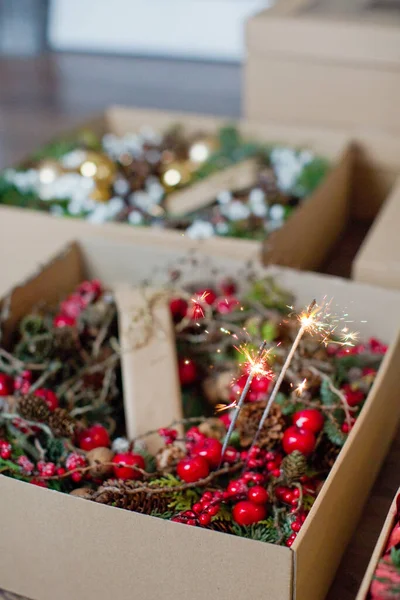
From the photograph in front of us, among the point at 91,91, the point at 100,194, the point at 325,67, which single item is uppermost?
the point at 325,67

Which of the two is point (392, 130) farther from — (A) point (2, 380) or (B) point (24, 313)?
(A) point (2, 380)

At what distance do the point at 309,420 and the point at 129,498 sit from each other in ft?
0.76

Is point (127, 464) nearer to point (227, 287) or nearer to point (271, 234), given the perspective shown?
point (227, 287)

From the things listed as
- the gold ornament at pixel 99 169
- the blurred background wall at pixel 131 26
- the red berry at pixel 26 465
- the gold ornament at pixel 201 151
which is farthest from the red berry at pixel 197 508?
the blurred background wall at pixel 131 26

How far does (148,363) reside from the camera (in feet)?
3.88

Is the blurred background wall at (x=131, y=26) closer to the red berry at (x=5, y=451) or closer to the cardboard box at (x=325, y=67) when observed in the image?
the cardboard box at (x=325, y=67)

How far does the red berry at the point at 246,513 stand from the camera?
91cm

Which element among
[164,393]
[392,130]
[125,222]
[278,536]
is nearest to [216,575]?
[278,536]

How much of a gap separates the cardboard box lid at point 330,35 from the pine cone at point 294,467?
1.17 meters

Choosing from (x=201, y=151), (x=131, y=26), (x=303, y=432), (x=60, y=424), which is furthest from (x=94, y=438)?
(x=131, y=26)

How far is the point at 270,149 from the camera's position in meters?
1.90

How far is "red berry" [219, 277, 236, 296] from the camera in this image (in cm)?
134

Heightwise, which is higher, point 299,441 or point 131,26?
point 299,441

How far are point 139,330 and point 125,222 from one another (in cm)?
45
